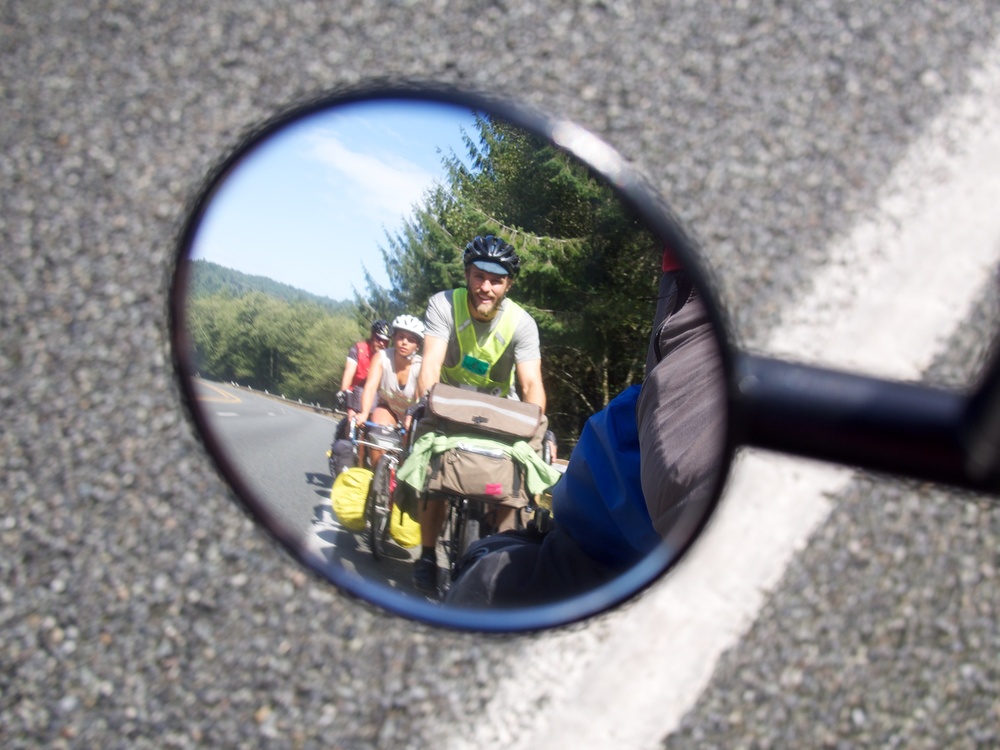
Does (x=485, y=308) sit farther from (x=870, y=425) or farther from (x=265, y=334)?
(x=870, y=425)

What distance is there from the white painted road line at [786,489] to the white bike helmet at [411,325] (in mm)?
1107

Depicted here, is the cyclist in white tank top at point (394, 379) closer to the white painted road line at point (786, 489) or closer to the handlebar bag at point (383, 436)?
the handlebar bag at point (383, 436)

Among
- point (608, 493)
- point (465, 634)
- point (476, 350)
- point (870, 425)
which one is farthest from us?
point (465, 634)

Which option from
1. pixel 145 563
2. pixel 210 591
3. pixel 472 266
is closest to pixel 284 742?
pixel 210 591

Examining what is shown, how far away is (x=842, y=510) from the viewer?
5.77ft

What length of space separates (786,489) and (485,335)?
4.03 ft

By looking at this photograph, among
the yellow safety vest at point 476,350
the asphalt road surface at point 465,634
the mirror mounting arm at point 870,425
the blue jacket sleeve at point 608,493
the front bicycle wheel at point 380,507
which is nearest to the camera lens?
the mirror mounting arm at point 870,425

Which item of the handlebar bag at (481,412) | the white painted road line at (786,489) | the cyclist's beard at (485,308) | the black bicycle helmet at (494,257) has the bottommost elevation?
the white painted road line at (786,489)

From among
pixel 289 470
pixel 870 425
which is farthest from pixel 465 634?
pixel 870 425

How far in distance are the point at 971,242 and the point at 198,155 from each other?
187 centimetres

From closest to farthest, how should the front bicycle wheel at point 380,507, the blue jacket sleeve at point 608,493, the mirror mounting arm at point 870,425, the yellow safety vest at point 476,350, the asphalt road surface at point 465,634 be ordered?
the mirror mounting arm at point 870,425, the yellow safety vest at point 476,350, the front bicycle wheel at point 380,507, the blue jacket sleeve at point 608,493, the asphalt road surface at point 465,634

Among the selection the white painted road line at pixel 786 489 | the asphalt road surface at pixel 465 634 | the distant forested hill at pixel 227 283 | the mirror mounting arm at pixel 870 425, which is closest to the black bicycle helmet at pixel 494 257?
the distant forested hill at pixel 227 283

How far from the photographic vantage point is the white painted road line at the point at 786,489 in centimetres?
166

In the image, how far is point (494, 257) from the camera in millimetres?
794
